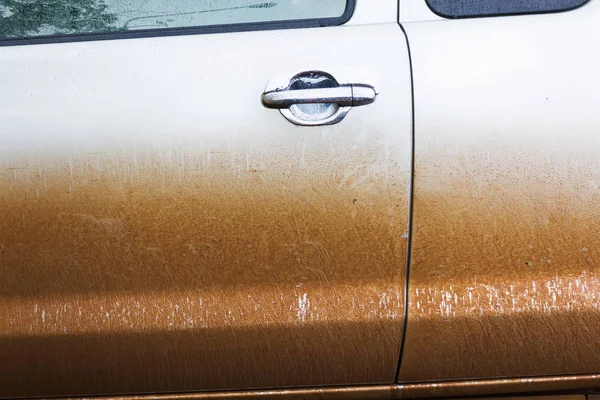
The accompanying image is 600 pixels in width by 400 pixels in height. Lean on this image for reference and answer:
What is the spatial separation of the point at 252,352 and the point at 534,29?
96 cm

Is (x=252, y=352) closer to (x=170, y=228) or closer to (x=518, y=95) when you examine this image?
(x=170, y=228)

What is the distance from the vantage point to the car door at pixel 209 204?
1.24 m

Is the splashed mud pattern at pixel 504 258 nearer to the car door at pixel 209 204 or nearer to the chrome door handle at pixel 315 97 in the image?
the car door at pixel 209 204

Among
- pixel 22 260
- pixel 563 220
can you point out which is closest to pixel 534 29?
pixel 563 220

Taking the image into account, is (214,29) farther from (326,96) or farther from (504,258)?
(504,258)

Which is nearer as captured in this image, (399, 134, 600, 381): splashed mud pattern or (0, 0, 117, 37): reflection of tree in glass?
(399, 134, 600, 381): splashed mud pattern

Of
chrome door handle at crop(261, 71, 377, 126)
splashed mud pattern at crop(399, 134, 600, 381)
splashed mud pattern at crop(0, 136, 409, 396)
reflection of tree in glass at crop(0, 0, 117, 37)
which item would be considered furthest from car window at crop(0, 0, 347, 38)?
splashed mud pattern at crop(399, 134, 600, 381)

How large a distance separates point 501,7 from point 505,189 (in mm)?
418

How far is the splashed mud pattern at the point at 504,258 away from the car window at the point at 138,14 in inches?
18.0

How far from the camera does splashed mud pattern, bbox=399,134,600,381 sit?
1.23 metres

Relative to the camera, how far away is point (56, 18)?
53.9 inches

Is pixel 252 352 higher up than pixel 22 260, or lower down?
lower down

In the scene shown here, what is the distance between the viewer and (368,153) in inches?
48.4

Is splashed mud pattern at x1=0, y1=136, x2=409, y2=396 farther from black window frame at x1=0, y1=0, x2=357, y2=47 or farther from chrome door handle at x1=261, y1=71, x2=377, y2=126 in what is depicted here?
black window frame at x1=0, y1=0, x2=357, y2=47
